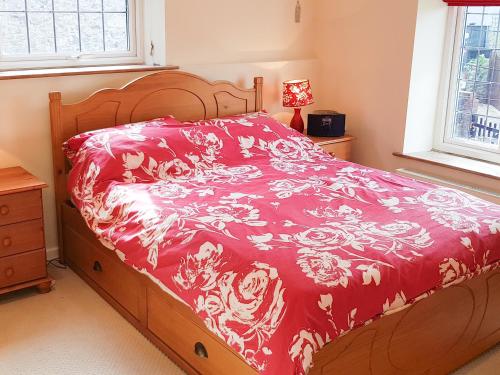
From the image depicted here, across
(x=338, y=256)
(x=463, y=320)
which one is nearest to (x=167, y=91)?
(x=338, y=256)

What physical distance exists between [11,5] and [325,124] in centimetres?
197

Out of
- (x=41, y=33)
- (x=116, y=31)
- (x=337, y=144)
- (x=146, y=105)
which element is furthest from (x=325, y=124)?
(x=41, y=33)

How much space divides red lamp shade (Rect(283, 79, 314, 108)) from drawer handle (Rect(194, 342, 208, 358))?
2000mm

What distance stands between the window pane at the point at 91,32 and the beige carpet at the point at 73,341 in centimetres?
140

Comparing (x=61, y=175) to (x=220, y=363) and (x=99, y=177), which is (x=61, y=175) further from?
(x=220, y=363)

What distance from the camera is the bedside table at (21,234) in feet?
9.14

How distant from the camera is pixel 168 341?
2.47 m

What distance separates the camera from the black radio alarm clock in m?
3.91

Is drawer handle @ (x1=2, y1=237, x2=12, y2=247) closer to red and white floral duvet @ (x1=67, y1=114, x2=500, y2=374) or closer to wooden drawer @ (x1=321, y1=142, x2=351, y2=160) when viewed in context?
red and white floral duvet @ (x1=67, y1=114, x2=500, y2=374)

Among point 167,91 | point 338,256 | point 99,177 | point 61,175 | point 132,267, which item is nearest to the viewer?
point 338,256

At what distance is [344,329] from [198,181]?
1254 mm

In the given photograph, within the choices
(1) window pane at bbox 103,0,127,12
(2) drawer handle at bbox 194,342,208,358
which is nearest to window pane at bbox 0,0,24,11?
(1) window pane at bbox 103,0,127,12

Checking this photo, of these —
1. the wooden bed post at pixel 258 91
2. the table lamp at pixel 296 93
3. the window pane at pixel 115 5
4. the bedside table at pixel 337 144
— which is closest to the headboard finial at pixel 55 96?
the window pane at pixel 115 5

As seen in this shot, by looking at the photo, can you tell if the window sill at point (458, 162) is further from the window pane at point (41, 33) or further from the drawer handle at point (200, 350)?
the window pane at point (41, 33)
